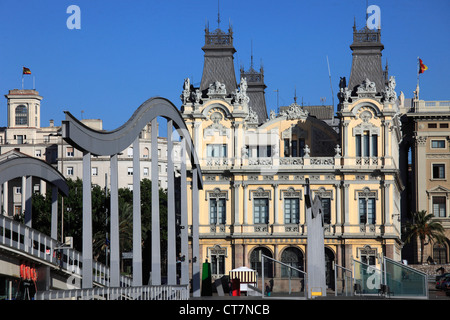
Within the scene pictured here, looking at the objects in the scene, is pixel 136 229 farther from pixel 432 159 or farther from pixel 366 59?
pixel 432 159

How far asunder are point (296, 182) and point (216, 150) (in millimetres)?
7246

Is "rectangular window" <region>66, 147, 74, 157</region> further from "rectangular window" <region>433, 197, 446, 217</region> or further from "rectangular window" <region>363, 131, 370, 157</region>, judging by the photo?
"rectangular window" <region>363, 131, 370, 157</region>

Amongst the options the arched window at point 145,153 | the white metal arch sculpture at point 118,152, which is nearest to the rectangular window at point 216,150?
the white metal arch sculpture at point 118,152

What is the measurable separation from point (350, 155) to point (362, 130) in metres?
2.30

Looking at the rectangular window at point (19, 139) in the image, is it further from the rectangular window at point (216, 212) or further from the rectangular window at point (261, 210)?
the rectangular window at point (261, 210)

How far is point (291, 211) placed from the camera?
81.2m

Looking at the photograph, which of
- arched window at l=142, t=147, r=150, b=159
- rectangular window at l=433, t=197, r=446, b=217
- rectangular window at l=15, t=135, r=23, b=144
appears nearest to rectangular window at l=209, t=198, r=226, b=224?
rectangular window at l=433, t=197, r=446, b=217

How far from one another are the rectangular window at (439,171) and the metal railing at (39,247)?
237ft

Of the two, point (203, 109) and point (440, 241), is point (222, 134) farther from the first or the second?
point (440, 241)

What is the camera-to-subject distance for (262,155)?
85000 mm

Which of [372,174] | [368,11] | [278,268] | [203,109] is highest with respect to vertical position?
[368,11]
